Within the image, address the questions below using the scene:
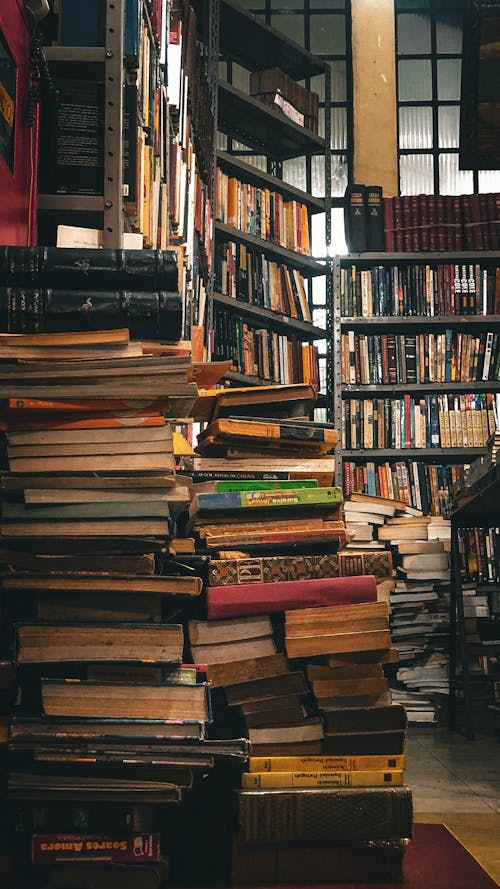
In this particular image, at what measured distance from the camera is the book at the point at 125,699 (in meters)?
1.86

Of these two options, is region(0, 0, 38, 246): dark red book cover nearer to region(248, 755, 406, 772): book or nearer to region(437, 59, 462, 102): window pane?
region(248, 755, 406, 772): book

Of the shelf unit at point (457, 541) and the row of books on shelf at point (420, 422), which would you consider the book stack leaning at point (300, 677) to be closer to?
the shelf unit at point (457, 541)

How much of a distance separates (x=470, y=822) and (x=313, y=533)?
939mm

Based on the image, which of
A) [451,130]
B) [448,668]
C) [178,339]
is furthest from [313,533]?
[451,130]

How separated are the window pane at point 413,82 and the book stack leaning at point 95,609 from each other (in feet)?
17.2

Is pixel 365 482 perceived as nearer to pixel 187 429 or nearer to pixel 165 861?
pixel 187 429

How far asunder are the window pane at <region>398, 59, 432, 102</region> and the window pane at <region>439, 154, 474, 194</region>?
41 centimetres

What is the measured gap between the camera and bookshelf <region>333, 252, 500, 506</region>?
571 cm

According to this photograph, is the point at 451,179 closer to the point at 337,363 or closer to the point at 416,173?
the point at 416,173

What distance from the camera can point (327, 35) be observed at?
6.68 metres

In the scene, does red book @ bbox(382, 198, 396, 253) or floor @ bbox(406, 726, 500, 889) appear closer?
floor @ bbox(406, 726, 500, 889)

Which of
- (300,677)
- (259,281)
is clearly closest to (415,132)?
(259,281)

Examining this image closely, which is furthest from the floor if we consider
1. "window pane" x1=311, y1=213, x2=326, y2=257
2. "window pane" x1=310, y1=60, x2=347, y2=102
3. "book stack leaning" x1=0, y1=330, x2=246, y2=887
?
"window pane" x1=310, y1=60, x2=347, y2=102

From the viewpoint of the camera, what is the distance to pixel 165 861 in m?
1.90
